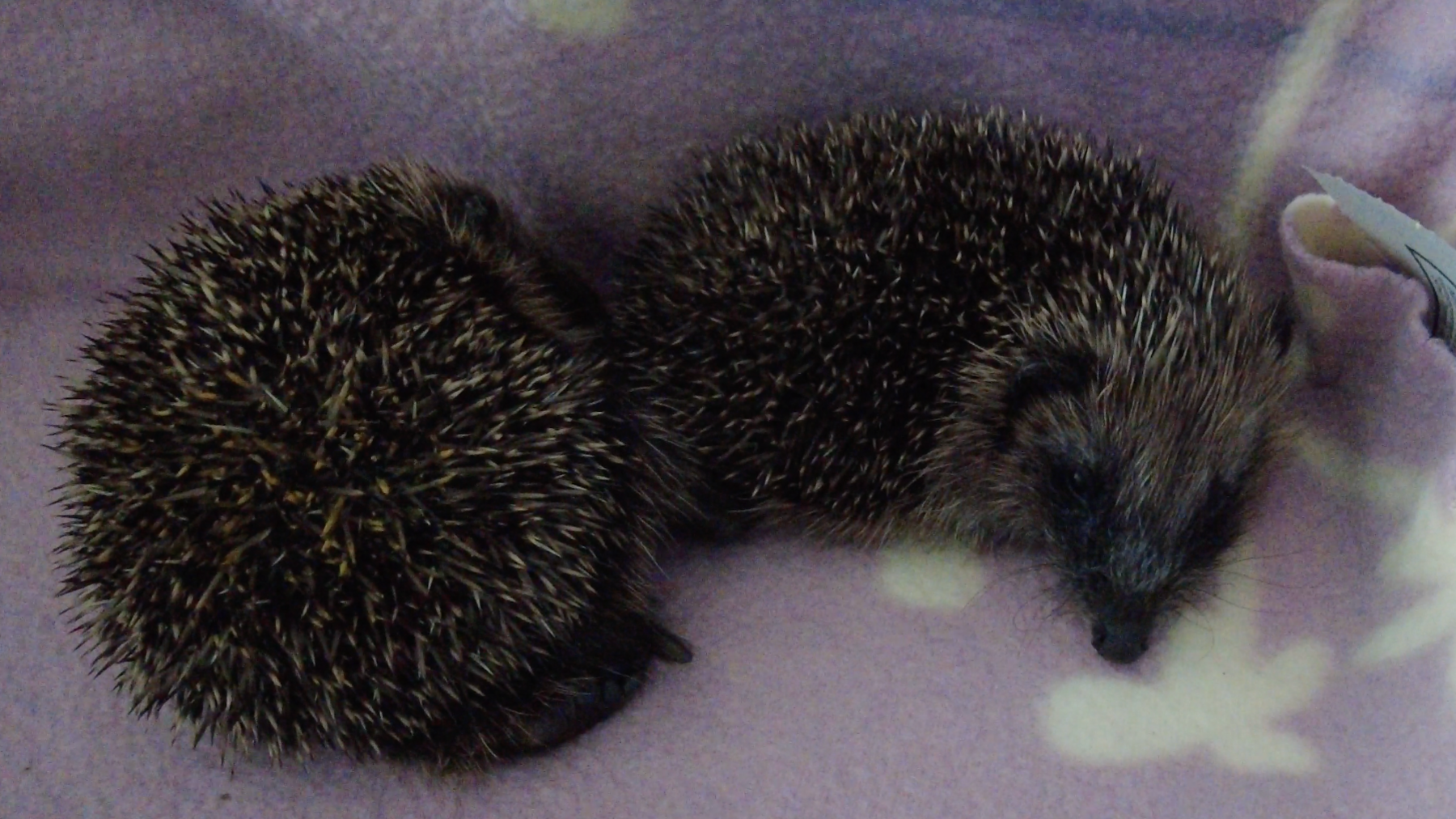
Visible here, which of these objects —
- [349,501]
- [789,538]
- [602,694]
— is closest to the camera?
[349,501]

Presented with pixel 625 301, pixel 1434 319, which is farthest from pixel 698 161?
pixel 1434 319

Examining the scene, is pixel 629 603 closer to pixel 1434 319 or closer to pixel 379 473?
pixel 379 473

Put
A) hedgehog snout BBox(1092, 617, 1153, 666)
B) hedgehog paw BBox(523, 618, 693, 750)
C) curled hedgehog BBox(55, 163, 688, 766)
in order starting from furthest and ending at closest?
1. hedgehog snout BBox(1092, 617, 1153, 666)
2. hedgehog paw BBox(523, 618, 693, 750)
3. curled hedgehog BBox(55, 163, 688, 766)

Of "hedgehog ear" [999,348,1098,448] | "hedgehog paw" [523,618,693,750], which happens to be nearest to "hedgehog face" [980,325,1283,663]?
"hedgehog ear" [999,348,1098,448]

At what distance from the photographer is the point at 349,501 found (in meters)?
1.58

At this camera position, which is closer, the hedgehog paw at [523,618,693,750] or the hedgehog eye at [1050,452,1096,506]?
the hedgehog paw at [523,618,693,750]

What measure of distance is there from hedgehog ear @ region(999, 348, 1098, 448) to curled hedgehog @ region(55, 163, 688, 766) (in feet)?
2.22

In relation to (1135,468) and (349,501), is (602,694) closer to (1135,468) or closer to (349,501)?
(349,501)

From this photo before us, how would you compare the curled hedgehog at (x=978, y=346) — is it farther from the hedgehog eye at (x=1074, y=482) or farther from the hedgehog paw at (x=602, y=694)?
the hedgehog paw at (x=602, y=694)

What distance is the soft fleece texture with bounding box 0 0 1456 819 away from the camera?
1977 mm

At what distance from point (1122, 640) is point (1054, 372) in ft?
1.61

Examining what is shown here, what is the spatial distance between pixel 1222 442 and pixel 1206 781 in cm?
58

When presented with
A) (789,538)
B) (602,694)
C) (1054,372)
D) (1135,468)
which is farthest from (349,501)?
(1135,468)

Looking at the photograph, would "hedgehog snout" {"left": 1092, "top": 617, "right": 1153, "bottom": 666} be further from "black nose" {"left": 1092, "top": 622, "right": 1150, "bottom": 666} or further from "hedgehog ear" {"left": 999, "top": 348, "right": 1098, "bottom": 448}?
"hedgehog ear" {"left": 999, "top": 348, "right": 1098, "bottom": 448}
